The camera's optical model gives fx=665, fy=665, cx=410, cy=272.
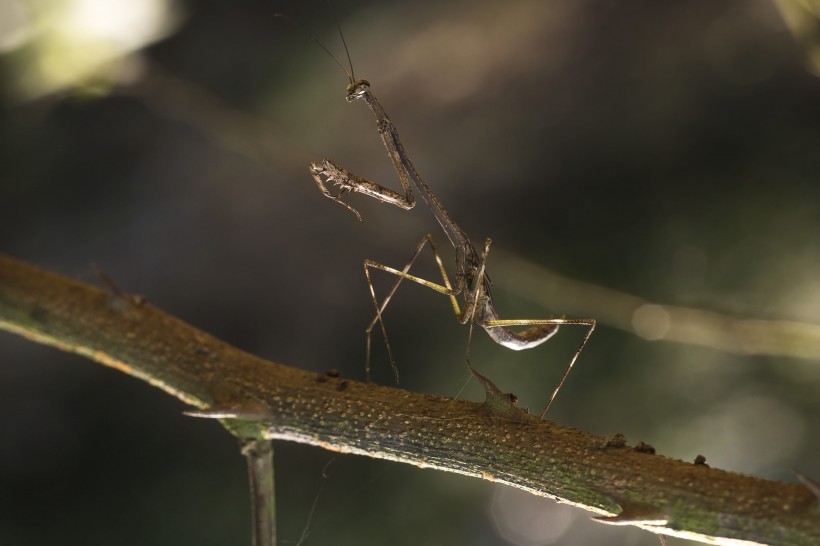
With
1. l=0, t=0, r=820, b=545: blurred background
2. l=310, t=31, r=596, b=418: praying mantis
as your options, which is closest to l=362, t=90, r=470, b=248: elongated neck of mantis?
l=310, t=31, r=596, b=418: praying mantis

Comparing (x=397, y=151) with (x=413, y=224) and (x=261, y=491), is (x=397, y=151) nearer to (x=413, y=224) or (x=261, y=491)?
(x=413, y=224)

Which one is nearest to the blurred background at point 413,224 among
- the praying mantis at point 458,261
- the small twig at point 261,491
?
the praying mantis at point 458,261

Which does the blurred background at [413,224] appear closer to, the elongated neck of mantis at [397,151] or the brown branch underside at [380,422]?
the elongated neck of mantis at [397,151]

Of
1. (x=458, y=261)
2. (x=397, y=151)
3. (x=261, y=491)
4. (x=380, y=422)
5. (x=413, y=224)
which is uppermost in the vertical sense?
(x=413, y=224)

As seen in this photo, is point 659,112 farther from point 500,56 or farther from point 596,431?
point 596,431

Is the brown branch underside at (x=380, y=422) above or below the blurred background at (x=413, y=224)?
below

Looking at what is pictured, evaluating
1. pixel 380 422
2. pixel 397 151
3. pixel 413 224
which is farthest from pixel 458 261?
pixel 380 422
